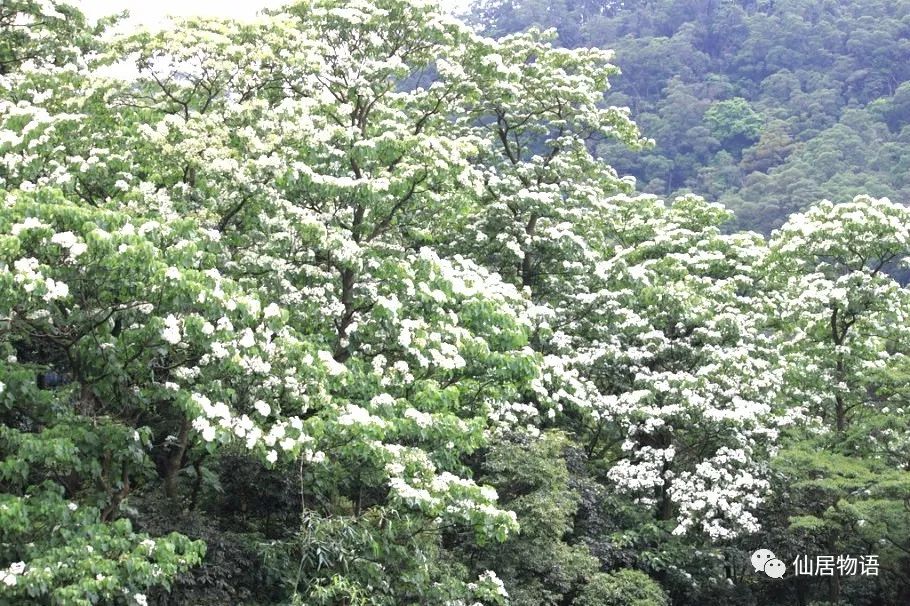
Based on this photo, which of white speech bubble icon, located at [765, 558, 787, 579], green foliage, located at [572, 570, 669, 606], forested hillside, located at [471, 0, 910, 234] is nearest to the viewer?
green foliage, located at [572, 570, 669, 606]

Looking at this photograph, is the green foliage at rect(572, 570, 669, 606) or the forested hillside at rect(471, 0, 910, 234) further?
the forested hillside at rect(471, 0, 910, 234)

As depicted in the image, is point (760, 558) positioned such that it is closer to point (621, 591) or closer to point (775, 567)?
point (775, 567)

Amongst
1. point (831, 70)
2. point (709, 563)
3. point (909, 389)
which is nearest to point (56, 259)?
point (709, 563)

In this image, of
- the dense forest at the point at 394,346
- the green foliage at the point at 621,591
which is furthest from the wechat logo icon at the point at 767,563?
the green foliage at the point at 621,591

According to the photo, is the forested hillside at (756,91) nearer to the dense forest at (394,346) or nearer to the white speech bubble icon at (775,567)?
the dense forest at (394,346)

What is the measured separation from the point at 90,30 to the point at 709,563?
48.3ft

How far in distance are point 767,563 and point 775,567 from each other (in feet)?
0.66

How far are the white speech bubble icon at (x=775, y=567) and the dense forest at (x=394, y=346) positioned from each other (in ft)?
0.27

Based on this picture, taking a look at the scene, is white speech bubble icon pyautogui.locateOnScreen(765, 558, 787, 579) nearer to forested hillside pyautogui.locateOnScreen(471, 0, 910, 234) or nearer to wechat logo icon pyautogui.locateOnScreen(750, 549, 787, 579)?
wechat logo icon pyautogui.locateOnScreen(750, 549, 787, 579)

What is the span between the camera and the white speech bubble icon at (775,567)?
16.5 meters

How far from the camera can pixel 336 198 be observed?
12.9m

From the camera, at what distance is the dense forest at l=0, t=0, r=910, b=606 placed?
8.46 m

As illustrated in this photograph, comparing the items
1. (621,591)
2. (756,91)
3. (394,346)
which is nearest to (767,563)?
(621,591)

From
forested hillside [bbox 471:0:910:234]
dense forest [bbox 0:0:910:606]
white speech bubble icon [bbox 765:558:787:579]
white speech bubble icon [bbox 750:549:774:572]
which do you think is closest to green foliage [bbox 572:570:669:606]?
dense forest [bbox 0:0:910:606]
